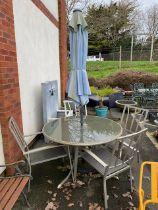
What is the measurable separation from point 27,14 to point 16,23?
698 mm

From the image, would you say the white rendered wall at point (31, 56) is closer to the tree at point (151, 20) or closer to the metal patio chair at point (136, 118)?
the metal patio chair at point (136, 118)

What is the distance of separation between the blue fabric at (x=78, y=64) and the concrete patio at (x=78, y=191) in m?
1.26

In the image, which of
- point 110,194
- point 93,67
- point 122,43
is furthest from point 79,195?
point 122,43

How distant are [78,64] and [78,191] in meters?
1.95

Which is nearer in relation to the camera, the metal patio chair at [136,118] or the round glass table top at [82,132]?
the round glass table top at [82,132]

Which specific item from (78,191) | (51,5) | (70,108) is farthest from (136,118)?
(51,5)

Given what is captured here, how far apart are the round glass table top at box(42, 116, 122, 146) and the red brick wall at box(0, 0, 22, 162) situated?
571 mm

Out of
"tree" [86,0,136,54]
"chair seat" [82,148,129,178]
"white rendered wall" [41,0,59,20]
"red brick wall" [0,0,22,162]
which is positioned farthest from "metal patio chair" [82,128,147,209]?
"tree" [86,0,136,54]

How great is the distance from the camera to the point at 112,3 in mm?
16203

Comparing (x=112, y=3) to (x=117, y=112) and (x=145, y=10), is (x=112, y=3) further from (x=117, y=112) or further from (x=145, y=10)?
(x=117, y=112)

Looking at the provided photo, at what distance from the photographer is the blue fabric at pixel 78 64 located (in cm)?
301

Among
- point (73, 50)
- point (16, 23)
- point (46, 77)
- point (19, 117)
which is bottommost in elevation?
point (19, 117)

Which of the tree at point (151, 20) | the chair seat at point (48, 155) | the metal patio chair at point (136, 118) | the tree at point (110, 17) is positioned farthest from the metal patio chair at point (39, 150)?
the tree at point (151, 20)

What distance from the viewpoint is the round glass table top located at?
2732 millimetres
